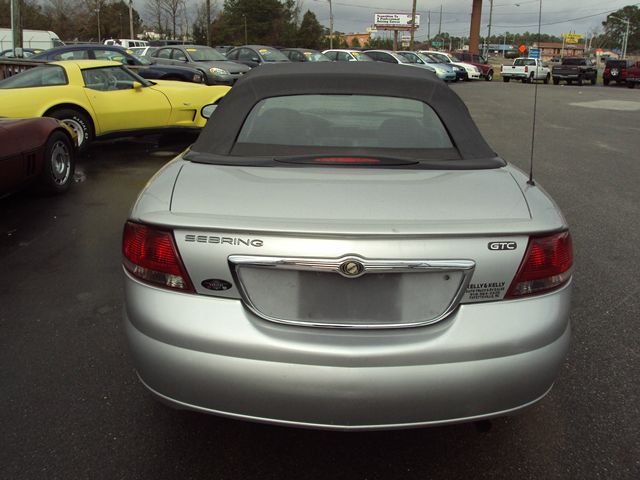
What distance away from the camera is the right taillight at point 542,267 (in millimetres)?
2037

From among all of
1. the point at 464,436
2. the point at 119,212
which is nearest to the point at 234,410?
the point at 464,436

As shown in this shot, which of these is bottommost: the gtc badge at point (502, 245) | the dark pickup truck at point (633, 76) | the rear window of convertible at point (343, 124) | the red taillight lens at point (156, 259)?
the red taillight lens at point (156, 259)

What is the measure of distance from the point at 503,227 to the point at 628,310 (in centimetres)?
228

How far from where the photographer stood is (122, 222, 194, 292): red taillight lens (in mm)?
2048

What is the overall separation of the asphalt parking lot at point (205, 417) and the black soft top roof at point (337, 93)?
4.09 ft

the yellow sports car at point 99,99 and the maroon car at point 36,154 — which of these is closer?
the maroon car at point 36,154

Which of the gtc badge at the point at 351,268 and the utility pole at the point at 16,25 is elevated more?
the utility pole at the point at 16,25

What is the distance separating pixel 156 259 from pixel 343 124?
1.35 m

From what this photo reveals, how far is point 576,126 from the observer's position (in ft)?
44.5

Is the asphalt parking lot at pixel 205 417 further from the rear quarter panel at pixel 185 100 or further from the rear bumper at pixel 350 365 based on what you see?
the rear quarter panel at pixel 185 100

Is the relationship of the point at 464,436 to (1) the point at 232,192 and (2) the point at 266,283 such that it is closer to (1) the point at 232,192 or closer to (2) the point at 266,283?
(2) the point at 266,283

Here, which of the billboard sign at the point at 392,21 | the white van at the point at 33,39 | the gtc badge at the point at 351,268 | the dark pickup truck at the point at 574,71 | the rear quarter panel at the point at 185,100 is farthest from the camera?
the billboard sign at the point at 392,21

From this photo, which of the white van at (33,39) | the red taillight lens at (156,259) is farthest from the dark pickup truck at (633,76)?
the white van at (33,39)

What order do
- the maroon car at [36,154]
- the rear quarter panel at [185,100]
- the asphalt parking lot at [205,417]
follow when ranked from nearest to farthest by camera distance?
the asphalt parking lot at [205,417]
the maroon car at [36,154]
the rear quarter panel at [185,100]
